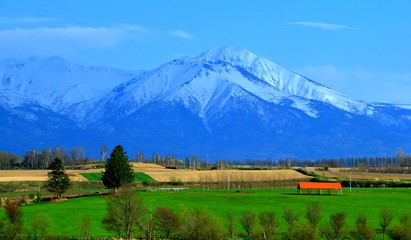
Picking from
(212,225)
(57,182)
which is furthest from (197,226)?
(57,182)

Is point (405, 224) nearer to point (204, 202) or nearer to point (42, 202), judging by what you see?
point (204, 202)

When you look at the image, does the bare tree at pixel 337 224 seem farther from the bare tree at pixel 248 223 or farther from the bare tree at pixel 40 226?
the bare tree at pixel 40 226

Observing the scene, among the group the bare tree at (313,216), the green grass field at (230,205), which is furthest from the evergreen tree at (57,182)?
the bare tree at (313,216)

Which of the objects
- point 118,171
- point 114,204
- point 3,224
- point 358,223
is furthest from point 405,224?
point 118,171

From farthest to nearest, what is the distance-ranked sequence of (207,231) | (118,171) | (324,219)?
(118,171) → (324,219) → (207,231)

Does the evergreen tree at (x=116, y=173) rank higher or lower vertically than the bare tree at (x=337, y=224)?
higher

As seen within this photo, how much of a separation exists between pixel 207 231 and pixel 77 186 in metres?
103

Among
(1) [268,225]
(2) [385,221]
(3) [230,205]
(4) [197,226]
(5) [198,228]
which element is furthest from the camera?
(3) [230,205]

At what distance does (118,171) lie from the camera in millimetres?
148125

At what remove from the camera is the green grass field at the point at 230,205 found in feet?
357

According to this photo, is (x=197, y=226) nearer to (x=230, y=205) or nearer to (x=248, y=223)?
(x=248, y=223)

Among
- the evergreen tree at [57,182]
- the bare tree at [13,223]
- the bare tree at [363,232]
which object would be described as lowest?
the bare tree at [363,232]

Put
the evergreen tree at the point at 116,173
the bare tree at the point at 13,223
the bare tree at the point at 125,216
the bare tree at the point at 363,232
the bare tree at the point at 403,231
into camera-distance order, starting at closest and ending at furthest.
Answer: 1. the bare tree at the point at 13,223
2. the bare tree at the point at 403,231
3. the bare tree at the point at 363,232
4. the bare tree at the point at 125,216
5. the evergreen tree at the point at 116,173

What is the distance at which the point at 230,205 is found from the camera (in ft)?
422
